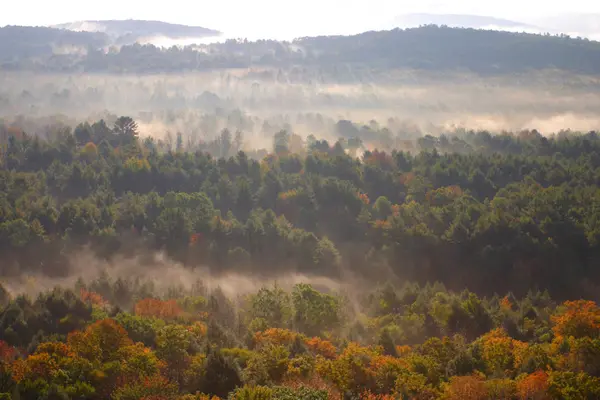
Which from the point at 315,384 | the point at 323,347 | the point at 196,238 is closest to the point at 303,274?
the point at 196,238

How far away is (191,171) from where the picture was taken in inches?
6161

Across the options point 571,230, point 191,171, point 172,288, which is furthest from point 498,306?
point 191,171

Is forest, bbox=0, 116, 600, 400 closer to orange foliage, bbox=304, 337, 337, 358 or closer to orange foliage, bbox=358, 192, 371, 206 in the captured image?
orange foliage, bbox=304, 337, 337, 358

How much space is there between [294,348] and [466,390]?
68.5ft

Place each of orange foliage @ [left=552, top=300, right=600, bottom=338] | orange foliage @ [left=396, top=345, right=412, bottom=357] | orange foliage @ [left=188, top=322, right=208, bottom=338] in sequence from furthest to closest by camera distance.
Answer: orange foliage @ [left=552, top=300, right=600, bottom=338]
orange foliage @ [left=396, top=345, right=412, bottom=357]
orange foliage @ [left=188, top=322, right=208, bottom=338]

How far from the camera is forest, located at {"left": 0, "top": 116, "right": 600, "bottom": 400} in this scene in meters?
57.1

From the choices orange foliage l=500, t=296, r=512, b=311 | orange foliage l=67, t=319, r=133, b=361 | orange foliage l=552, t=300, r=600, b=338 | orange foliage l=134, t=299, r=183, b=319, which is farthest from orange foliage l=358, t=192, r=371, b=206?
orange foliage l=67, t=319, r=133, b=361

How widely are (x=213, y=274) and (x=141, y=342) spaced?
172 ft

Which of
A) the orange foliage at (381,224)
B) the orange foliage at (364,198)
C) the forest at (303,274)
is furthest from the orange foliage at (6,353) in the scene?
the orange foliage at (364,198)

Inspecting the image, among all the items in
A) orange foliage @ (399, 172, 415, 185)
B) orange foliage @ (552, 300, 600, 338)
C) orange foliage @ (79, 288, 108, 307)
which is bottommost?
orange foliage @ (79, 288, 108, 307)

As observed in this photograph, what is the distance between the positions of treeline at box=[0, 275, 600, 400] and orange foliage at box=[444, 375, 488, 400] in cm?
12

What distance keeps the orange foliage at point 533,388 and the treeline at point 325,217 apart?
2380 inches

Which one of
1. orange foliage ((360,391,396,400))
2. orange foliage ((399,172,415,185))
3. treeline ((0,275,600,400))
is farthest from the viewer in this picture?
orange foliage ((399,172,415,185))

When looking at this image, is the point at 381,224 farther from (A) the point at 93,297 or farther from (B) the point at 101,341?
(B) the point at 101,341
